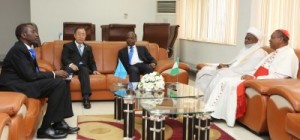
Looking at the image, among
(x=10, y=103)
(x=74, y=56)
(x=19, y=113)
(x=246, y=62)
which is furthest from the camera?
(x=74, y=56)

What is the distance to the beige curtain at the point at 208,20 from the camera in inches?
244

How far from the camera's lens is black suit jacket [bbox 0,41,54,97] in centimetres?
321

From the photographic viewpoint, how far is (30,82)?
10.8ft

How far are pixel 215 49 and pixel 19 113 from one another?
15.6 feet

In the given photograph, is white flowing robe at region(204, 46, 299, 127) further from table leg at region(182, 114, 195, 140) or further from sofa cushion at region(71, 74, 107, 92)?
sofa cushion at region(71, 74, 107, 92)

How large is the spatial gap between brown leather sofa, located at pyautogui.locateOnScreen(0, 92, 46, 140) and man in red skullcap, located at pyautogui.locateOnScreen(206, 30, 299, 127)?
180 centimetres

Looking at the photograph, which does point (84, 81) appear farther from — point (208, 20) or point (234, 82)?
point (208, 20)

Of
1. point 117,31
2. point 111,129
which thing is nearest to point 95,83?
point 111,129

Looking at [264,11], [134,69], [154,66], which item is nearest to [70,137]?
[134,69]

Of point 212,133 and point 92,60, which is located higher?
point 92,60

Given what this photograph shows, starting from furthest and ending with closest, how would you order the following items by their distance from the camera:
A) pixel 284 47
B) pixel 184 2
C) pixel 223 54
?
1. pixel 184 2
2. pixel 223 54
3. pixel 284 47

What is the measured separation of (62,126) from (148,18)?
236 inches

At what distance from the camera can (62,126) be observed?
3.46m

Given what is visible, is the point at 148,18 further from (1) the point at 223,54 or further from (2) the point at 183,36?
(1) the point at 223,54
